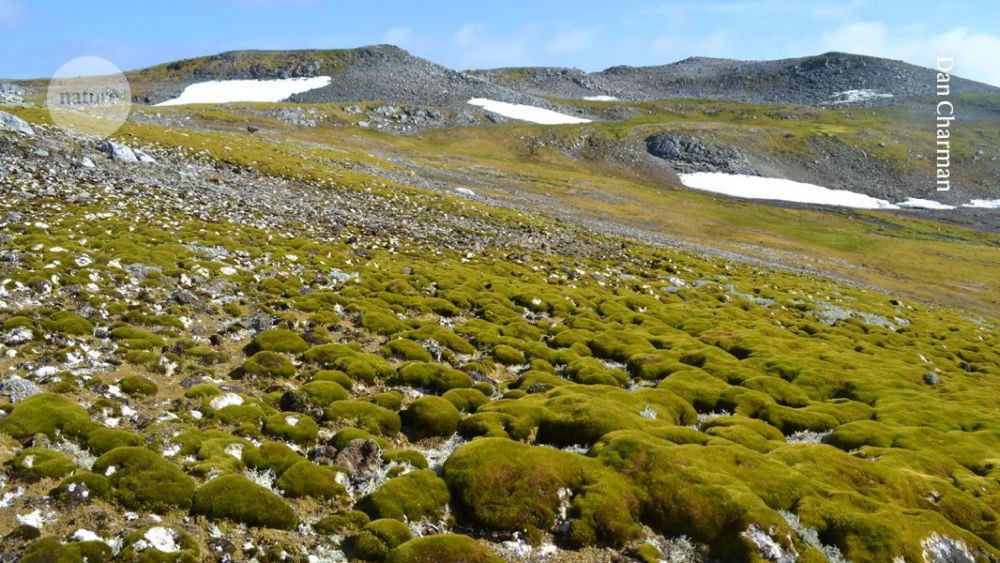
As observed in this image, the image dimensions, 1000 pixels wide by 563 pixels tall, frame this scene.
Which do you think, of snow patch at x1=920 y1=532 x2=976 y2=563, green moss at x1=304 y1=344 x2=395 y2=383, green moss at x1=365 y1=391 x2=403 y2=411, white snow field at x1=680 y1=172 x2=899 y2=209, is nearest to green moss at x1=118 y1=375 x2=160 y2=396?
Result: green moss at x1=304 y1=344 x2=395 y2=383

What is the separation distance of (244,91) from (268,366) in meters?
200

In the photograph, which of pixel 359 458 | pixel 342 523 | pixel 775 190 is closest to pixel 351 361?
pixel 359 458

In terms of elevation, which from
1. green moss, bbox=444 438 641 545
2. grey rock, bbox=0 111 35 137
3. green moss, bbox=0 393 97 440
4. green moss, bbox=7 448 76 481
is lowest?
green moss, bbox=444 438 641 545

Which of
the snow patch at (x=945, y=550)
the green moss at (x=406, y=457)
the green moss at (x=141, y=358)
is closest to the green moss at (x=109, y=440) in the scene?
the green moss at (x=141, y=358)

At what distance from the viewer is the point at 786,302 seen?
47656 mm

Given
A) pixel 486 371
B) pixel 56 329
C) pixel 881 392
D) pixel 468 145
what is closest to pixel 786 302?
pixel 881 392

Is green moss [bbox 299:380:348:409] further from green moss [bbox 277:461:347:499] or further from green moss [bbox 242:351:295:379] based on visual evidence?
green moss [bbox 277:461:347:499]

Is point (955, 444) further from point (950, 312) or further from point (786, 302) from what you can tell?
point (950, 312)

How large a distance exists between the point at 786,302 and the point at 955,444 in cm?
2950

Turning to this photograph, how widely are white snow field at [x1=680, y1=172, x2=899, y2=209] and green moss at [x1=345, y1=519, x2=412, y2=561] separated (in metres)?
149

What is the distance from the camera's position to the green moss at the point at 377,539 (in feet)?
34.4

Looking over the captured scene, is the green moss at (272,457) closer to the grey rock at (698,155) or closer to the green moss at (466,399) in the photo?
the green moss at (466,399)

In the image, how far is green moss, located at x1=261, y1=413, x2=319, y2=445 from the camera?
14.3 m

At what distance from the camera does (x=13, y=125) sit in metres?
45.0
